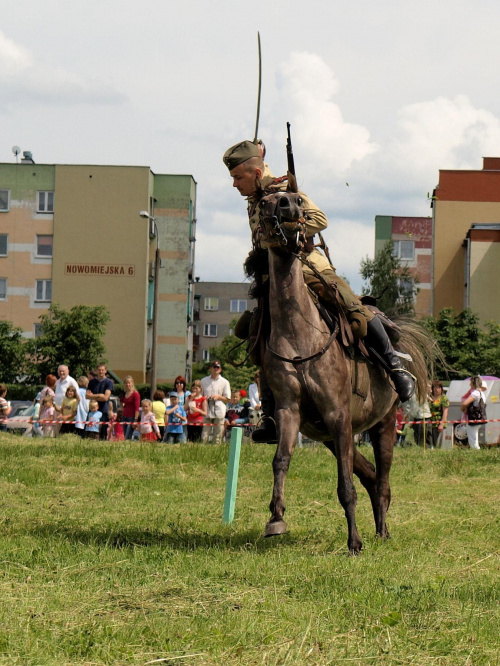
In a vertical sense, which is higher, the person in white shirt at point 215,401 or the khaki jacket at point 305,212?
the khaki jacket at point 305,212

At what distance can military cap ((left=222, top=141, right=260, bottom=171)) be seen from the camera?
28.5 ft

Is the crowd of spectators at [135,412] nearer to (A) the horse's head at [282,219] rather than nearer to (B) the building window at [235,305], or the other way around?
(A) the horse's head at [282,219]

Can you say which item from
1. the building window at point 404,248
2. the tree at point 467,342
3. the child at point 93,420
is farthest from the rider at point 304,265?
the building window at point 404,248

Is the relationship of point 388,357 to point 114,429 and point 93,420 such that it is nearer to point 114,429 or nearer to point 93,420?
point 93,420

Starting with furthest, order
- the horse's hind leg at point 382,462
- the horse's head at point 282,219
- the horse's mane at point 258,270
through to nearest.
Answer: the horse's hind leg at point 382,462
the horse's mane at point 258,270
the horse's head at point 282,219

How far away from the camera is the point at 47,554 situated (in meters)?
7.42

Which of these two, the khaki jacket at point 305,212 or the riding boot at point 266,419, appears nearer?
the khaki jacket at point 305,212

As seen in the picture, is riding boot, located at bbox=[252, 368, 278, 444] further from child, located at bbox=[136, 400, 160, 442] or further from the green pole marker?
child, located at bbox=[136, 400, 160, 442]

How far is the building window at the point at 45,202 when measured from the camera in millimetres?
68688

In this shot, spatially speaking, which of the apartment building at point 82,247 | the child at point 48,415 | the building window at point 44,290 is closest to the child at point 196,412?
the child at point 48,415

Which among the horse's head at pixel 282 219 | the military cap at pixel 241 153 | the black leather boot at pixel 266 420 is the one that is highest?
the military cap at pixel 241 153

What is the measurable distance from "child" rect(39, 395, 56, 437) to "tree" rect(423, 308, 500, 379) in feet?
103

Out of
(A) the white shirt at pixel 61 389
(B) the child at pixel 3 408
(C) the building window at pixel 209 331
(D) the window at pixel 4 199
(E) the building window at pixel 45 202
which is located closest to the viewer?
(A) the white shirt at pixel 61 389

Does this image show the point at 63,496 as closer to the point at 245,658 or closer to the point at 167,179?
the point at 245,658
